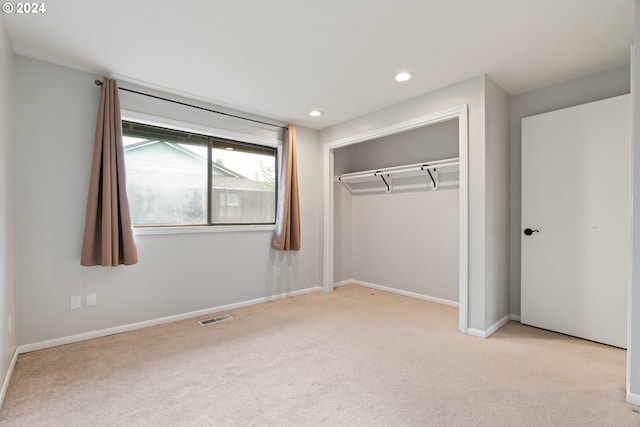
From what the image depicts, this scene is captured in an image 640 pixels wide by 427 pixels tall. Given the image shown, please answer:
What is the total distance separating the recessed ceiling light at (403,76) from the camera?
9.36ft

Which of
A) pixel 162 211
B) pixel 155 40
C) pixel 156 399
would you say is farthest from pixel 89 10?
pixel 156 399

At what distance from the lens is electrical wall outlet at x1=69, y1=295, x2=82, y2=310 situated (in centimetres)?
273

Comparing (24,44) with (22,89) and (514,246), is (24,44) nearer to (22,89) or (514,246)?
(22,89)

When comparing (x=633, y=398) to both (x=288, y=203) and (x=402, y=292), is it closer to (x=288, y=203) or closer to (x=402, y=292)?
(x=402, y=292)

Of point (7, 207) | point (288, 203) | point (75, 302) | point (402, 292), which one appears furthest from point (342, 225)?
point (7, 207)

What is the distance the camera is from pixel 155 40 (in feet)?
7.55

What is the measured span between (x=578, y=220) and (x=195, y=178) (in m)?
3.93

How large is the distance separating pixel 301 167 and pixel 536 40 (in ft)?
9.54

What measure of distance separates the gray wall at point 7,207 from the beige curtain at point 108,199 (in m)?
0.48

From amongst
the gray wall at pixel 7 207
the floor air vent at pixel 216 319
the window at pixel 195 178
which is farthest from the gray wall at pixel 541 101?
the gray wall at pixel 7 207

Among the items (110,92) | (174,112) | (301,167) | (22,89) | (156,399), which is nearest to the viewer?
(156,399)

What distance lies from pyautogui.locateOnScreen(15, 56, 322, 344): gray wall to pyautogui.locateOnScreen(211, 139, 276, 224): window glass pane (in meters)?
0.59

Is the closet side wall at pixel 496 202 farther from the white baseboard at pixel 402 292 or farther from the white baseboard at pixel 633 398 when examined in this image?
the white baseboard at pixel 633 398

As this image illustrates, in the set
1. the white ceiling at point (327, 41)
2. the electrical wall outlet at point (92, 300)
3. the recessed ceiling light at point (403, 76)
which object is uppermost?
the white ceiling at point (327, 41)
